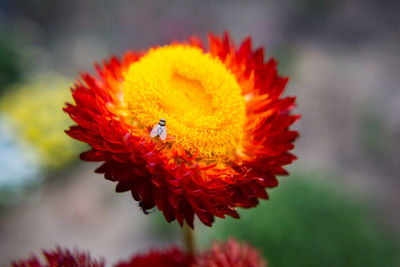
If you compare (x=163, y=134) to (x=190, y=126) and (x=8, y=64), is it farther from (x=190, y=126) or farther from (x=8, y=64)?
(x=8, y=64)

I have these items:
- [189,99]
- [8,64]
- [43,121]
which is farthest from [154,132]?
[8,64]

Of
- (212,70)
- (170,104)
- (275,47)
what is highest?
(275,47)

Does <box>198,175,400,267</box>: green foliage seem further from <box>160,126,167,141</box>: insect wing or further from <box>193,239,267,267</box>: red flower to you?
<box>160,126,167,141</box>: insect wing

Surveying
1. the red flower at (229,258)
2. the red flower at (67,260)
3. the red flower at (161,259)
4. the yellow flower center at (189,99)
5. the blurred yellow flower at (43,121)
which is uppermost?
the blurred yellow flower at (43,121)

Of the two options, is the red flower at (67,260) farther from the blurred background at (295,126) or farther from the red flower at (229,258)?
the blurred background at (295,126)

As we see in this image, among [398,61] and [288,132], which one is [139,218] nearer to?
[288,132]

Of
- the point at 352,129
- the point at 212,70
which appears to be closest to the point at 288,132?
the point at 212,70

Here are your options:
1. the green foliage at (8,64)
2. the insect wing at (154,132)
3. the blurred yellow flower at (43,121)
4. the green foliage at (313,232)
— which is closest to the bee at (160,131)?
the insect wing at (154,132)
